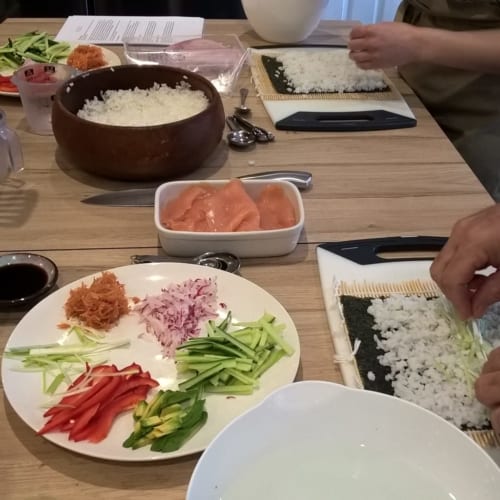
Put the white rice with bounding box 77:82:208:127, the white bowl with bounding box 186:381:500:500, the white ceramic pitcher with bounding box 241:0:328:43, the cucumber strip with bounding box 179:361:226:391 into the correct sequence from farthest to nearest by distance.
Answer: the white ceramic pitcher with bounding box 241:0:328:43, the white rice with bounding box 77:82:208:127, the cucumber strip with bounding box 179:361:226:391, the white bowl with bounding box 186:381:500:500

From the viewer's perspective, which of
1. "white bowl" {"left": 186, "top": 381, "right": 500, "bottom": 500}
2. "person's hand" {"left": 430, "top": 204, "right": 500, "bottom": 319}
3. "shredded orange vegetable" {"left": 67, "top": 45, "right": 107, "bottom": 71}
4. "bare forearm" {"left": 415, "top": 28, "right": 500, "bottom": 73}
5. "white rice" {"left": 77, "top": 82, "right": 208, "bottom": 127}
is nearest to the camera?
"white bowl" {"left": 186, "top": 381, "right": 500, "bottom": 500}

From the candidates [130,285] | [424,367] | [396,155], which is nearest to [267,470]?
[424,367]

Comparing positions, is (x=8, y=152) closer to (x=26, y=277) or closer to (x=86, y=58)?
(x=26, y=277)

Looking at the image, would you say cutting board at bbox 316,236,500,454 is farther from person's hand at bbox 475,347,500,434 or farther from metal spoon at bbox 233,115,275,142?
metal spoon at bbox 233,115,275,142

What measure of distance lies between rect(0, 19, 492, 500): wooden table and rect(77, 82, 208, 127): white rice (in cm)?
12

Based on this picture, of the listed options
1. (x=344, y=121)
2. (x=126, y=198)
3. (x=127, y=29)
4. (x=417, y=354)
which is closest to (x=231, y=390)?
(x=417, y=354)

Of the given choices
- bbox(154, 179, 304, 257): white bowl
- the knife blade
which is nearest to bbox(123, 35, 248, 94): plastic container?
the knife blade

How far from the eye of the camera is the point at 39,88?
1.45 meters

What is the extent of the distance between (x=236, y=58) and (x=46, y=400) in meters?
1.23

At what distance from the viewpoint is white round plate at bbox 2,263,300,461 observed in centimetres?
78

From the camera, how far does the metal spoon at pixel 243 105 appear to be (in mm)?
1596

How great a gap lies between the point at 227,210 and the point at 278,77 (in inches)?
28.1

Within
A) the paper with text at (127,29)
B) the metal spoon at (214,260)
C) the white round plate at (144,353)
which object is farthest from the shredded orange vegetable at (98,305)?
the paper with text at (127,29)

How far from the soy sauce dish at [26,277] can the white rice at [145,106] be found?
41 cm
